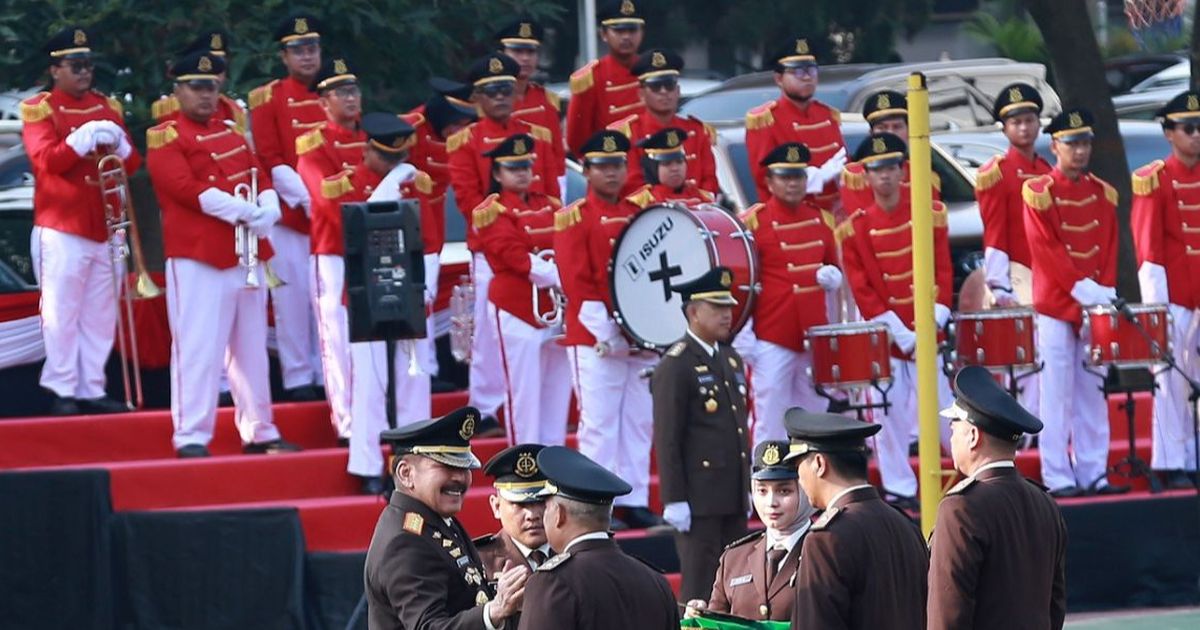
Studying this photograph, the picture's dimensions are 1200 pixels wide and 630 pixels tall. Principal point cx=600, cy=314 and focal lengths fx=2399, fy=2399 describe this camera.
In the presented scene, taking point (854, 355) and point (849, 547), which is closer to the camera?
point (849, 547)

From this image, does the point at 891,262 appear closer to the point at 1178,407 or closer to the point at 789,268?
the point at 789,268

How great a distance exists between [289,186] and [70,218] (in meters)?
1.24

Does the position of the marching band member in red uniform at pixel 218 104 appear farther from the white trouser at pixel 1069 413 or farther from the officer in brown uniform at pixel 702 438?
the white trouser at pixel 1069 413

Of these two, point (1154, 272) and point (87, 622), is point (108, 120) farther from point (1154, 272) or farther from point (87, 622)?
point (1154, 272)

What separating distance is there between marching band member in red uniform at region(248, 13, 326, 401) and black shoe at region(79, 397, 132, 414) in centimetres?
100

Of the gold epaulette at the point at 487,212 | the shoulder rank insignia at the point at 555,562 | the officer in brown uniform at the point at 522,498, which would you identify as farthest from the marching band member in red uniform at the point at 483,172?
the shoulder rank insignia at the point at 555,562

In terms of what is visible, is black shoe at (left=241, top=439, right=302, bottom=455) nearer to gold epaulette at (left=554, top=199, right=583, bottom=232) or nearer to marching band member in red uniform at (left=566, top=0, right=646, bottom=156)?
gold epaulette at (left=554, top=199, right=583, bottom=232)

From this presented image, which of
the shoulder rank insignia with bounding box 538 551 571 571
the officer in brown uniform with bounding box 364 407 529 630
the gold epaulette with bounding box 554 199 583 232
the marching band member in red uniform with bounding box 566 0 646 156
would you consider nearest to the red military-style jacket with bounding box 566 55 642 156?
the marching band member in red uniform with bounding box 566 0 646 156

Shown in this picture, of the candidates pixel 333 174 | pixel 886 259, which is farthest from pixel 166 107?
pixel 886 259

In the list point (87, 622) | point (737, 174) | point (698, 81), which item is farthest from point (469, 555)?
point (698, 81)

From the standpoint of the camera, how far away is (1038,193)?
1415cm

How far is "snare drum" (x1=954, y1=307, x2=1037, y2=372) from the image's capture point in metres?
13.5

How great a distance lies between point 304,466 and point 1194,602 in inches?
211

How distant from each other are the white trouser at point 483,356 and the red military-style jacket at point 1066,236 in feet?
10.5
